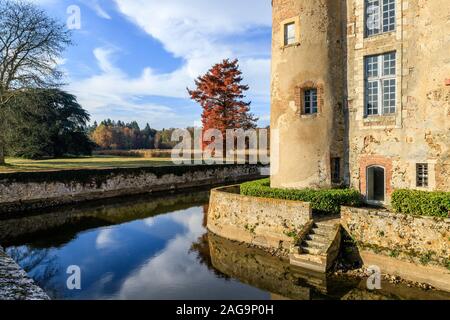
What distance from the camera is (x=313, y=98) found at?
47.3 ft

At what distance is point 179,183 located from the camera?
30906 mm

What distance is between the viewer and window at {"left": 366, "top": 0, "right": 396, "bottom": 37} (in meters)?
13.2

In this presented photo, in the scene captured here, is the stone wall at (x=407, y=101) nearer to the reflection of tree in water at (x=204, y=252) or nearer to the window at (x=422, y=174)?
the window at (x=422, y=174)

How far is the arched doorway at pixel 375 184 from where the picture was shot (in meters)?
13.9

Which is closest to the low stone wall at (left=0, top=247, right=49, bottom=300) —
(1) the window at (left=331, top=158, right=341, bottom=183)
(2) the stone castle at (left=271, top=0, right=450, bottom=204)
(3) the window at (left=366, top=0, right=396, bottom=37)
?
(2) the stone castle at (left=271, top=0, right=450, bottom=204)

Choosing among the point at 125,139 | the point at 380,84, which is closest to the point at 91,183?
the point at 380,84

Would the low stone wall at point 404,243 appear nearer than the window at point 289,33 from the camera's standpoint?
Yes

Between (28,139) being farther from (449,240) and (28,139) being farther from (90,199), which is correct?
(449,240)

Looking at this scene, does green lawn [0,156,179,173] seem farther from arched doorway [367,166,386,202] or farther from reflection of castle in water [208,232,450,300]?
arched doorway [367,166,386,202]

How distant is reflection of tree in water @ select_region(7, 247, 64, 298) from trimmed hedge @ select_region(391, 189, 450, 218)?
11.4 metres

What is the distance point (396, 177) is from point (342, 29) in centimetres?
682

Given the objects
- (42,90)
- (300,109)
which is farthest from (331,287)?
(42,90)

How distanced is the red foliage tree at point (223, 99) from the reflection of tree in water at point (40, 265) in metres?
23.7

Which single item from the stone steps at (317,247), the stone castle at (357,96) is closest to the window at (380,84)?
the stone castle at (357,96)
